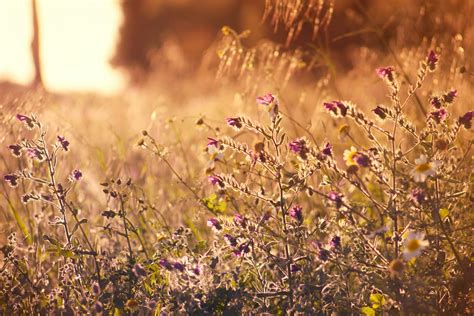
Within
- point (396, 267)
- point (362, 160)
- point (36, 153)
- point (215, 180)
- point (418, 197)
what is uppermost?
point (36, 153)

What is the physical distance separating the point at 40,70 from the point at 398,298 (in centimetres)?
762

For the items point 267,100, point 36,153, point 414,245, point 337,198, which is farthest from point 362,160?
point 36,153

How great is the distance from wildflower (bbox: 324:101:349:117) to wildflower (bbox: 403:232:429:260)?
0.40m

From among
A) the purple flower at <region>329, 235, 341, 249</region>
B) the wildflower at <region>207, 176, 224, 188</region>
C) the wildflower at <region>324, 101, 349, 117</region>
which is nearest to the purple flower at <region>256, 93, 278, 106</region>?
the wildflower at <region>324, 101, 349, 117</region>

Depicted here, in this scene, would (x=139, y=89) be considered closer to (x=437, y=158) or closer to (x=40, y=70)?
(x=40, y=70)

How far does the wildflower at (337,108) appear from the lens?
6.81 feet

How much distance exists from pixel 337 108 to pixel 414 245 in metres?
0.48

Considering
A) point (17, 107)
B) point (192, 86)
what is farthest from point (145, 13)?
point (17, 107)

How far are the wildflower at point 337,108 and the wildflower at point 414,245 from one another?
401mm

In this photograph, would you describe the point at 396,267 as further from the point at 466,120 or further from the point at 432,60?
the point at 432,60

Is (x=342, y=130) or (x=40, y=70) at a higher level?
(x=40, y=70)

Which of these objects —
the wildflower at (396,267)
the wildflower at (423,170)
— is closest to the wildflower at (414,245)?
the wildflower at (396,267)

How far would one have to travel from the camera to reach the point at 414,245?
6.08 ft

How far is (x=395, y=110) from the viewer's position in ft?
7.04
